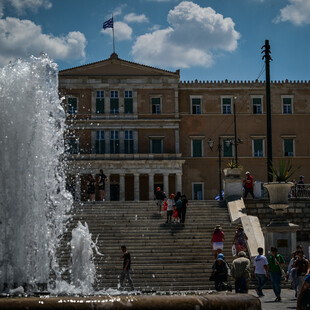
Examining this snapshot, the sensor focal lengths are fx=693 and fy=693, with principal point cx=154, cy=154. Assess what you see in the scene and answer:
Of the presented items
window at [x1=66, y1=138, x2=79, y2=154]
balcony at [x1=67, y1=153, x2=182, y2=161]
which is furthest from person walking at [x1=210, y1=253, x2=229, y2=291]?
window at [x1=66, y1=138, x2=79, y2=154]

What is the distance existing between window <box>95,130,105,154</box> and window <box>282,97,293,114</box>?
1389 centimetres

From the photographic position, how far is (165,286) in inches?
754

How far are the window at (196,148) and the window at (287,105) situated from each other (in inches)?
274

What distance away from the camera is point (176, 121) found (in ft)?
169

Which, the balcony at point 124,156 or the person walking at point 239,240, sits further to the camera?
the balcony at point 124,156

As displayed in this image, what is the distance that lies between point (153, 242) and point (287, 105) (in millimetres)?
32575

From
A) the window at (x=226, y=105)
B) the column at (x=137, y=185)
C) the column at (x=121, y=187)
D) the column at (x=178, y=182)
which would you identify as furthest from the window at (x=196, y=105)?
the column at (x=121, y=187)

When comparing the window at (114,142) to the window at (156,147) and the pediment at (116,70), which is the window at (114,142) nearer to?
the window at (156,147)

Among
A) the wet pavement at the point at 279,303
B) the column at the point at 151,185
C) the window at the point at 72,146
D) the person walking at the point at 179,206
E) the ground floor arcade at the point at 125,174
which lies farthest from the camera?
the window at the point at 72,146

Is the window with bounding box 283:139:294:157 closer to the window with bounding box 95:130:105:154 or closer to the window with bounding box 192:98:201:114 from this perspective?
the window with bounding box 192:98:201:114

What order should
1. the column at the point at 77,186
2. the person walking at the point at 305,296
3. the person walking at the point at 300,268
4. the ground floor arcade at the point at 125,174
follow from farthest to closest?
the ground floor arcade at the point at 125,174 → the column at the point at 77,186 → the person walking at the point at 300,268 → the person walking at the point at 305,296

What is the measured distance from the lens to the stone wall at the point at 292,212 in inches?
991

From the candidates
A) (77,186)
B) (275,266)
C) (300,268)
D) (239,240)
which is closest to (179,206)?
(239,240)

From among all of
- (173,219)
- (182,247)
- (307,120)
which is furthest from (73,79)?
(182,247)
